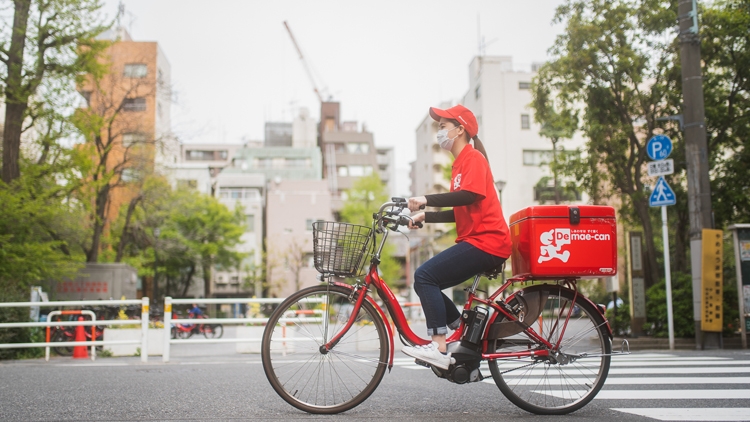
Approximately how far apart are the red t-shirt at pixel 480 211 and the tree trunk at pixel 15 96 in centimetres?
1475

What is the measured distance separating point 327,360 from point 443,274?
2.77 feet

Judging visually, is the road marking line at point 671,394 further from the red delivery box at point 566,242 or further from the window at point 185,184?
the window at point 185,184

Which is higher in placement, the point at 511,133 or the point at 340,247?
the point at 511,133

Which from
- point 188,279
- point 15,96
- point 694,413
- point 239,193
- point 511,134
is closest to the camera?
point 694,413

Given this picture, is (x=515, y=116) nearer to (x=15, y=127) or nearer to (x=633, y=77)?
(x=633, y=77)

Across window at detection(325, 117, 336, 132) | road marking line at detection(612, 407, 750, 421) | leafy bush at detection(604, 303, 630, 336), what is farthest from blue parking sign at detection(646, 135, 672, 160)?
window at detection(325, 117, 336, 132)

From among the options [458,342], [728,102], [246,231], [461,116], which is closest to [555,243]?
[458,342]

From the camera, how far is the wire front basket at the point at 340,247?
3.68 m

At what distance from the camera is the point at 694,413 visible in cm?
396

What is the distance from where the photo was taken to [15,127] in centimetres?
1600

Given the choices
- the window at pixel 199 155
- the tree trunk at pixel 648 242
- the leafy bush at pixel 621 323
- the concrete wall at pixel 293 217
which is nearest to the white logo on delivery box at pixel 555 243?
the leafy bush at pixel 621 323

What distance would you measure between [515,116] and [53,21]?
33.0m

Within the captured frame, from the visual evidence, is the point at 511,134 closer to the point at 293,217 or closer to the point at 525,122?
the point at 525,122

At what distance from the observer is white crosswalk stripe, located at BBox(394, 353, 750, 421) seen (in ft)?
13.1
